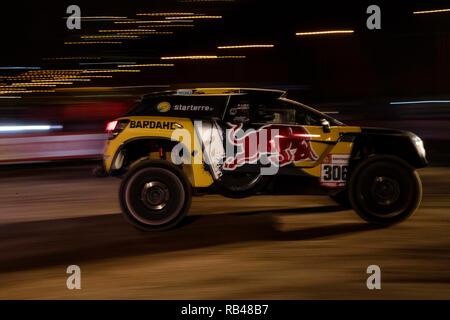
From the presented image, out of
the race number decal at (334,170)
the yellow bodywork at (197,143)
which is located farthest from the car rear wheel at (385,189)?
the yellow bodywork at (197,143)

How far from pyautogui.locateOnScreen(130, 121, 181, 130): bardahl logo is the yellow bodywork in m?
0.02

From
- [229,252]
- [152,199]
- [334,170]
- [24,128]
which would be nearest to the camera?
[229,252]

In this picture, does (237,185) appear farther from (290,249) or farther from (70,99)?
(70,99)

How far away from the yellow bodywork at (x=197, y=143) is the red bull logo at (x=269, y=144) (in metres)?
0.15

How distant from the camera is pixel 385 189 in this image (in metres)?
8.78

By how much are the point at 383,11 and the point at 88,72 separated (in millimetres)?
17444

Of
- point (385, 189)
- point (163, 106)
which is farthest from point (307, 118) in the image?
point (163, 106)

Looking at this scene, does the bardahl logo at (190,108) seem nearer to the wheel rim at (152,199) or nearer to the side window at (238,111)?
the side window at (238,111)

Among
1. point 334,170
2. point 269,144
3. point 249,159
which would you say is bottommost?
point 334,170

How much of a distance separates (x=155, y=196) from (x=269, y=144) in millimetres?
1594

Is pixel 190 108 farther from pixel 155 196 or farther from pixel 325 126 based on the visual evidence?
pixel 325 126

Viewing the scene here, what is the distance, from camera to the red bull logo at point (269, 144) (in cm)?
877

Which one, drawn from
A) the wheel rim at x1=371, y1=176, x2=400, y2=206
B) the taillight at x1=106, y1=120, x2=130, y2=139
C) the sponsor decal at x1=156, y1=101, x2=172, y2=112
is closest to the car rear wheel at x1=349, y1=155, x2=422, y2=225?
the wheel rim at x1=371, y1=176, x2=400, y2=206
